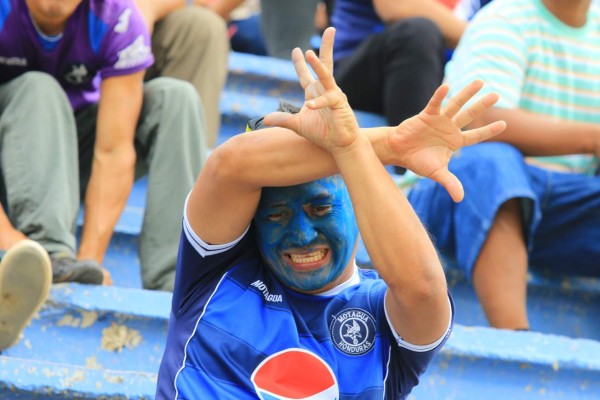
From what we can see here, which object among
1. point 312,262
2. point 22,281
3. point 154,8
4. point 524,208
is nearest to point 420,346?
point 312,262

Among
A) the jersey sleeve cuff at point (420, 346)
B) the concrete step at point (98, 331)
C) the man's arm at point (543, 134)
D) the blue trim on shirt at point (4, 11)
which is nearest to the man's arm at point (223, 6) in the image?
the blue trim on shirt at point (4, 11)

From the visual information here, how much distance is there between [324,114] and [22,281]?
39.1 inches

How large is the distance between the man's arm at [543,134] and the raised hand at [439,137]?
1407mm

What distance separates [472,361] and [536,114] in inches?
34.0

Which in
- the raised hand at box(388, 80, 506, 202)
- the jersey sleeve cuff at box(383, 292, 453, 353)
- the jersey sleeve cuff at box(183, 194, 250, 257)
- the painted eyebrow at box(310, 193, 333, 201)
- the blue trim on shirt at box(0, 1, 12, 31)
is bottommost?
the jersey sleeve cuff at box(383, 292, 453, 353)

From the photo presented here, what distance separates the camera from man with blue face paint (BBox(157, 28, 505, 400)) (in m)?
1.77

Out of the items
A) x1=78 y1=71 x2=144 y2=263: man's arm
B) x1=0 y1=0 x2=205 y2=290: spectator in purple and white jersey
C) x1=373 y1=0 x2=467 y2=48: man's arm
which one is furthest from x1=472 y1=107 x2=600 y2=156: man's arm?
x1=78 y1=71 x2=144 y2=263: man's arm

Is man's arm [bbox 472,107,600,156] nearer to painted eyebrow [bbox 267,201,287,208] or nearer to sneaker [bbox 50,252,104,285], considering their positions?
sneaker [bbox 50,252,104,285]

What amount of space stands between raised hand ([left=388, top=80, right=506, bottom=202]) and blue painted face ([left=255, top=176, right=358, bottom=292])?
185 mm

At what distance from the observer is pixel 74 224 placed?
296 cm

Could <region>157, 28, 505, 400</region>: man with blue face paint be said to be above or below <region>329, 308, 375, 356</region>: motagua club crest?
A: above

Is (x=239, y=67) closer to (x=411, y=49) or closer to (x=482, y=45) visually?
(x=411, y=49)

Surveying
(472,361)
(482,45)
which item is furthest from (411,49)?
(472,361)

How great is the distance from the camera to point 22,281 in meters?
2.42
